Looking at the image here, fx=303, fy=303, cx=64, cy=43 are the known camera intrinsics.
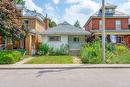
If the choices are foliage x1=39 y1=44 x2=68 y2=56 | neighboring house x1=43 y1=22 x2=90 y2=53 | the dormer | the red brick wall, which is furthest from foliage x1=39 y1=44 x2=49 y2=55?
the dormer

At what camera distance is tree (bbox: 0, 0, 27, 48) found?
87.8 ft

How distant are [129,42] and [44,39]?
16.2 meters

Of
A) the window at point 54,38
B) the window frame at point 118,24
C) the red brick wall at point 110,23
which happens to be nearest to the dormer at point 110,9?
the red brick wall at point 110,23

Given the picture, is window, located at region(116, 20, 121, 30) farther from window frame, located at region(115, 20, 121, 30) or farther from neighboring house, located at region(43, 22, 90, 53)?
neighboring house, located at region(43, 22, 90, 53)

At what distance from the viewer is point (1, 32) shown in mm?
26891

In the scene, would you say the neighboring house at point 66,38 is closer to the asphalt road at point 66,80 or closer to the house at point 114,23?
the house at point 114,23

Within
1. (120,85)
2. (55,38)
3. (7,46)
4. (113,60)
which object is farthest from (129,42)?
(120,85)

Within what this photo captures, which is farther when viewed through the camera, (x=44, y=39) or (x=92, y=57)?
(x=44, y=39)

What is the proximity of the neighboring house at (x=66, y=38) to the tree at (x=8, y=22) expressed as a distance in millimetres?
12015

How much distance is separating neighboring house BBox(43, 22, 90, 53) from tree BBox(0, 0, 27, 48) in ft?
39.4

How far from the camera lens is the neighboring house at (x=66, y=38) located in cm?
4112

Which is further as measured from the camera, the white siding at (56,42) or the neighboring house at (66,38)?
the neighboring house at (66,38)

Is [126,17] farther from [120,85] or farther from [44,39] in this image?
[120,85]

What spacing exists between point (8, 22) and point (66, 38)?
15.6 m
